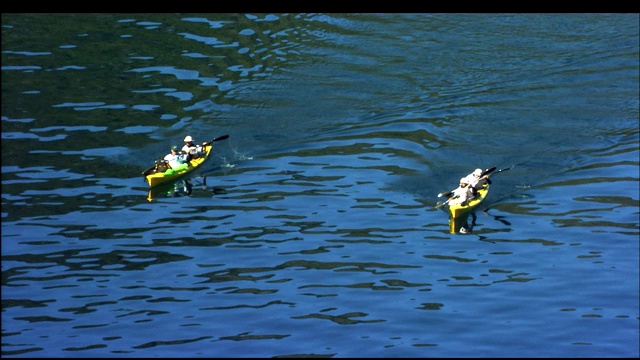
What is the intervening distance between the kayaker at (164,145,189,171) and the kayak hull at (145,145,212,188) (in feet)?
0.59

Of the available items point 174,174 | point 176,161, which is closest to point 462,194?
point 174,174

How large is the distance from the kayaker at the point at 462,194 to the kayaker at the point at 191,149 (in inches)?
438

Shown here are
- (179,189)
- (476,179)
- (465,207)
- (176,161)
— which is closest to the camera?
(465,207)

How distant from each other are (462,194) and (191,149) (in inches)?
464

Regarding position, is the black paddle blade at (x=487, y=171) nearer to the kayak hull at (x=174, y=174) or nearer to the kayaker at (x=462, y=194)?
the kayaker at (x=462, y=194)

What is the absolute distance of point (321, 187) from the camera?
3484cm

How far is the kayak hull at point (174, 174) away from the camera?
34.4 metres

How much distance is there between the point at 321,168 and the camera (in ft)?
120

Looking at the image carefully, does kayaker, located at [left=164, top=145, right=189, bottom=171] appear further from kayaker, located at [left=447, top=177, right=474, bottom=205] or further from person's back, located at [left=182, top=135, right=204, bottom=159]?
kayaker, located at [left=447, top=177, right=474, bottom=205]

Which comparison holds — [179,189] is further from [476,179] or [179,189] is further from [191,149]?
[476,179]

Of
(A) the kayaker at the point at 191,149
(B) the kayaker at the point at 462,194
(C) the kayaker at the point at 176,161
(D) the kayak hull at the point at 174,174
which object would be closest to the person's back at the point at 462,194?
(B) the kayaker at the point at 462,194

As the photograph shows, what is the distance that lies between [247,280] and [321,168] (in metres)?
9.96
